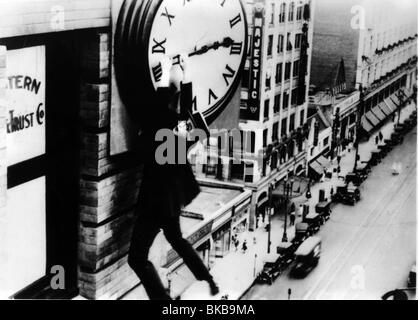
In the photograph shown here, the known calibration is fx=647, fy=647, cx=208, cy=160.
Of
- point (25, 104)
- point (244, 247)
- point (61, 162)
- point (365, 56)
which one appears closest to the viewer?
point (25, 104)

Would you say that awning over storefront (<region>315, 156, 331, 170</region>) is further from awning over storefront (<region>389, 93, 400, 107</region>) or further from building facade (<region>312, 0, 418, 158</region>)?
awning over storefront (<region>389, 93, 400, 107</region>)

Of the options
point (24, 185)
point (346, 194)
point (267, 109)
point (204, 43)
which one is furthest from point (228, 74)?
point (24, 185)

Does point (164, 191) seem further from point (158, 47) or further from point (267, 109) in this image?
point (267, 109)

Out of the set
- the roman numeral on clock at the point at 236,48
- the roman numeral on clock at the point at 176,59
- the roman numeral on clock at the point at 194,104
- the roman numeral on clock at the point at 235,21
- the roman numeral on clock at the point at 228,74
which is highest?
the roman numeral on clock at the point at 235,21

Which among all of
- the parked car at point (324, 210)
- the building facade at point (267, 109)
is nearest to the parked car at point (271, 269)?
the building facade at point (267, 109)

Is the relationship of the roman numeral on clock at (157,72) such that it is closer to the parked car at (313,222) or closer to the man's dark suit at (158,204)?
the man's dark suit at (158,204)

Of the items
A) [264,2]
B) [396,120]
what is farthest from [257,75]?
[396,120]

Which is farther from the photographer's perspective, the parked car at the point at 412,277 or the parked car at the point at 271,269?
the parked car at the point at 412,277

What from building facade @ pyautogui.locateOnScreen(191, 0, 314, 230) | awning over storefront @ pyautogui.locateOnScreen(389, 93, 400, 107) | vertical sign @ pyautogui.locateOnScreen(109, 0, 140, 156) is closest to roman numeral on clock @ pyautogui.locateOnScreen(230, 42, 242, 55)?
building facade @ pyautogui.locateOnScreen(191, 0, 314, 230)
